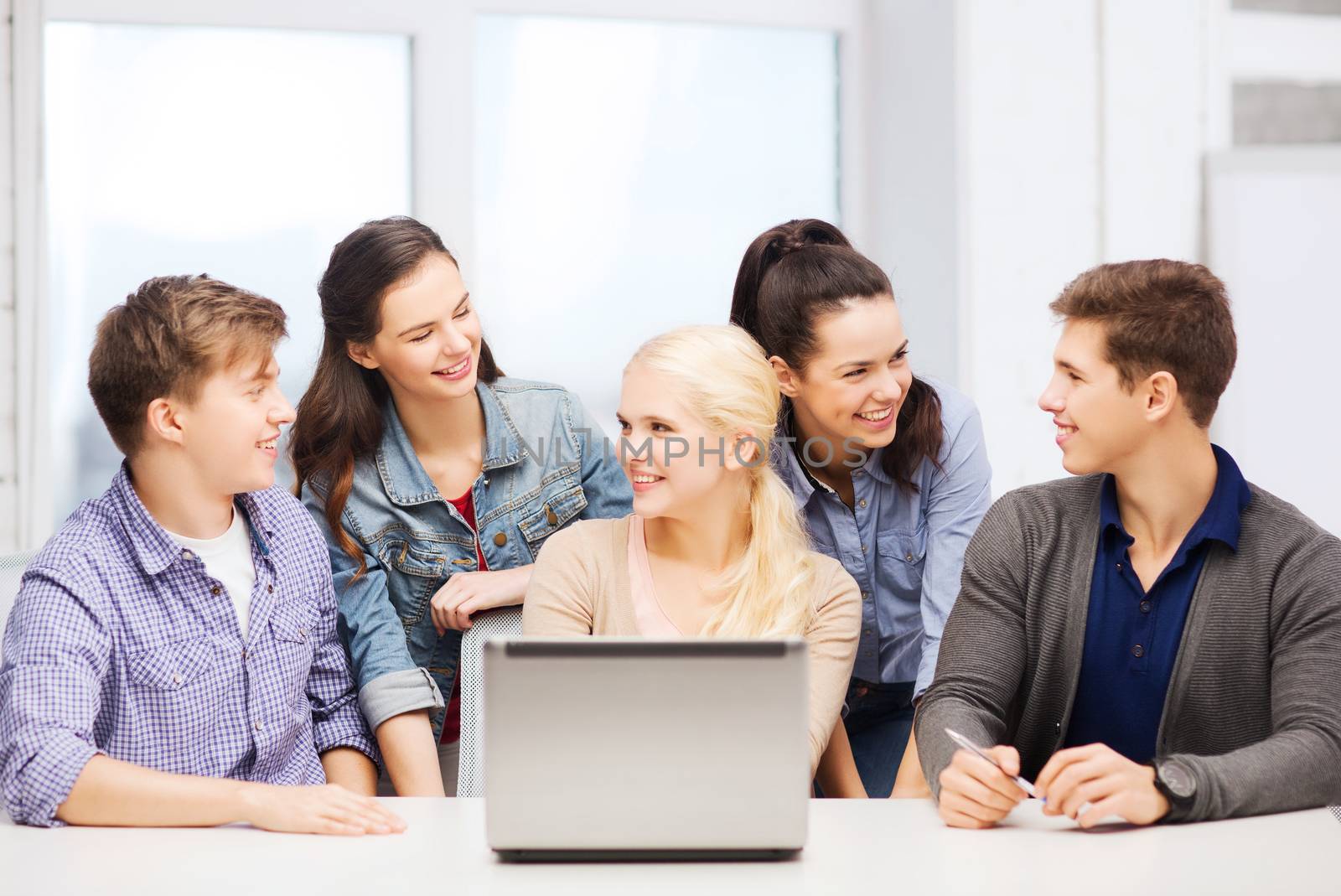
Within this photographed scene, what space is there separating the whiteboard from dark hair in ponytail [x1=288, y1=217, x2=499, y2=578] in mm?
2234

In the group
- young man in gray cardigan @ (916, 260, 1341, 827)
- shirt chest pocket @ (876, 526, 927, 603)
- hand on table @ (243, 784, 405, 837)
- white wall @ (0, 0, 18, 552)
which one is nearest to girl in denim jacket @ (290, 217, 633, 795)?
shirt chest pocket @ (876, 526, 927, 603)

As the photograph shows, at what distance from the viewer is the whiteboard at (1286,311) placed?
3332 millimetres

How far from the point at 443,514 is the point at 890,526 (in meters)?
0.69

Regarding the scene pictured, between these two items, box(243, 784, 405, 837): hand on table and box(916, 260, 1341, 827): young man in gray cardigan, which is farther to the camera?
box(916, 260, 1341, 827): young man in gray cardigan

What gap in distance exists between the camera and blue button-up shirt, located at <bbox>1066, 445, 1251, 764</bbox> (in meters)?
1.50

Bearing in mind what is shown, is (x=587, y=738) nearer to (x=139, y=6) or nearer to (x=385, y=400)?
(x=385, y=400)

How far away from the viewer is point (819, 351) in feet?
6.34

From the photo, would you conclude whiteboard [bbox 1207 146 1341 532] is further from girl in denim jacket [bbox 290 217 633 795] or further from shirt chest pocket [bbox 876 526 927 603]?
girl in denim jacket [bbox 290 217 633 795]

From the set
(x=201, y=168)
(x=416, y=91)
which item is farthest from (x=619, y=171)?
(x=201, y=168)

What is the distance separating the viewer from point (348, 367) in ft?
6.64

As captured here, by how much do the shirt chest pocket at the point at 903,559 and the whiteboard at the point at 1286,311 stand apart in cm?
171

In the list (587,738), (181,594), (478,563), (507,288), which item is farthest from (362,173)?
(587,738)

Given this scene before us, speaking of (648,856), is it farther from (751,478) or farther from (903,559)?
(903,559)

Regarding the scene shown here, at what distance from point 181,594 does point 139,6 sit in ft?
6.55
